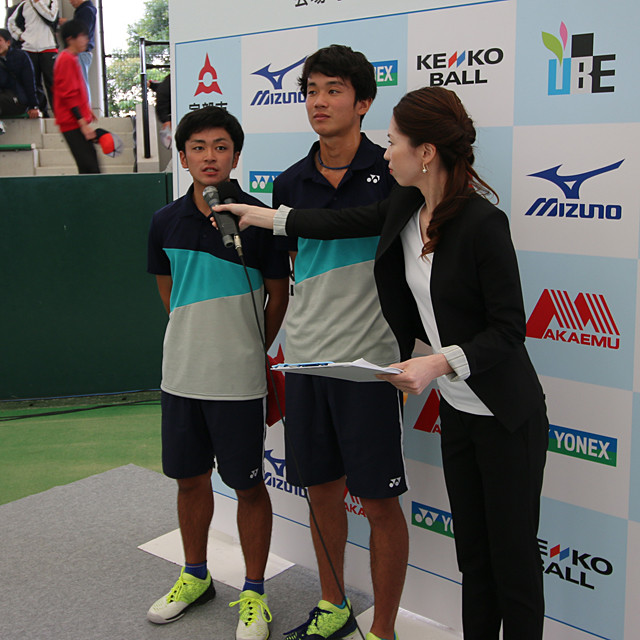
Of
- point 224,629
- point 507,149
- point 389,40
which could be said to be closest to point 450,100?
point 507,149

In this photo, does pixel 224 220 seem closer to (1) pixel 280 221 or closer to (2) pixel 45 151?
(1) pixel 280 221

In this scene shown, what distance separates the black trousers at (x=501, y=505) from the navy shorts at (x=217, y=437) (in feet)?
2.39

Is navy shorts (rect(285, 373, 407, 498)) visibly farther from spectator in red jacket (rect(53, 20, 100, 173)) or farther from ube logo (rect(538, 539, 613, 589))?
spectator in red jacket (rect(53, 20, 100, 173))

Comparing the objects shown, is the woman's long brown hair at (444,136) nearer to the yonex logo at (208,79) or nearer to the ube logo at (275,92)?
the ube logo at (275,92)

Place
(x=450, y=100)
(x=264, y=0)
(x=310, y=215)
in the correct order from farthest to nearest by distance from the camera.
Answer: (x=264, y=0) < (x=310, y=215) < (x=450, y=100)

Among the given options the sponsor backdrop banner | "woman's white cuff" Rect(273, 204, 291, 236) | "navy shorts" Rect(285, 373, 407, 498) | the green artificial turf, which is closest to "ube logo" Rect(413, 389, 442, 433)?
the sponsor backdrop banner

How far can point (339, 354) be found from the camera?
85.6 inches

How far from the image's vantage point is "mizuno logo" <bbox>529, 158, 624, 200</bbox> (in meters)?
1.98

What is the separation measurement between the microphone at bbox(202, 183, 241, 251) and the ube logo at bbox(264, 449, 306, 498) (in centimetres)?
116

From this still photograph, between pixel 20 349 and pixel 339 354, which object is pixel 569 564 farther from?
pixel 20 349

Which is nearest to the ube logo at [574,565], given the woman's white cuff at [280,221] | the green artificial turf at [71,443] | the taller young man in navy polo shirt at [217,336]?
the taller young man in navy polo shirt at [217,336]

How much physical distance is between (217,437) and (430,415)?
0.71 metres

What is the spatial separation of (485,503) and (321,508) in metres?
0.72

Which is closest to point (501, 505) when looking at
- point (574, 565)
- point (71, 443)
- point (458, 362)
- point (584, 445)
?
point (458, 362)
